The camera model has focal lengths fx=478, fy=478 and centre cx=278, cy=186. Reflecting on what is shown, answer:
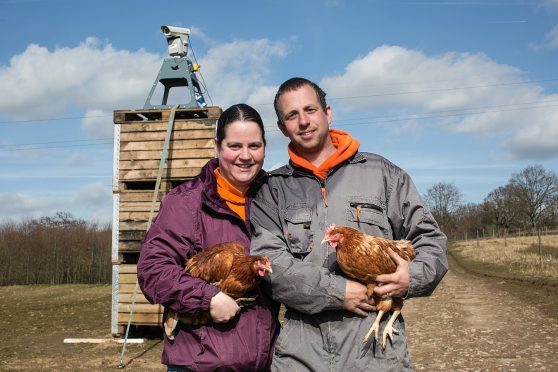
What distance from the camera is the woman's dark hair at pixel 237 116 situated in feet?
8.85

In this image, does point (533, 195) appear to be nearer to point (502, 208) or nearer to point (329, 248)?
point (502, 208)

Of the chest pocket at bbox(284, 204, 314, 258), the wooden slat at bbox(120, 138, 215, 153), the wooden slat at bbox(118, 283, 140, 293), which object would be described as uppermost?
the wooden slat at bbox(120, 138, 215, 153)

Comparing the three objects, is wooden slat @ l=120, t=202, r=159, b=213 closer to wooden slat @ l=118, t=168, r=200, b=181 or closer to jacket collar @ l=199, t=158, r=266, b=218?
wooden slat @ l=118, t=168, r=200, b=181

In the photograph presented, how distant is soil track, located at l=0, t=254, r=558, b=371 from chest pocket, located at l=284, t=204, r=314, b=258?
17.0 feet

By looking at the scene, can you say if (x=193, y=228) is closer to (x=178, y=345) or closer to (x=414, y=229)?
(x=178, y=345)

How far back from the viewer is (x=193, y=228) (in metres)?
2.63

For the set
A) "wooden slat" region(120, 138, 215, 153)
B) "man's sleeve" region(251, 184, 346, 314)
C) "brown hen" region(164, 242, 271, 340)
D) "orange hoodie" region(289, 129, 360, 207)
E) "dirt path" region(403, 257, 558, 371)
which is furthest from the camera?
"wooden slat" region(120, 138, 215, 153)

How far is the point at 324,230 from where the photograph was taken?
2.55 m

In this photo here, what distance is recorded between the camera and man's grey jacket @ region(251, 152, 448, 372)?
2.38 metres

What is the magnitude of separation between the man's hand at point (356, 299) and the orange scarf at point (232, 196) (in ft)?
2.41

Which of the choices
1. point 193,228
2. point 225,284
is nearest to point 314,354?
point 225,284

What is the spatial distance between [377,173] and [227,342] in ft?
3.94

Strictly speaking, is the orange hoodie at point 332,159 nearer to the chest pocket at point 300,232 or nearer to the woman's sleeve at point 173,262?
the chest pocket at point 300,232

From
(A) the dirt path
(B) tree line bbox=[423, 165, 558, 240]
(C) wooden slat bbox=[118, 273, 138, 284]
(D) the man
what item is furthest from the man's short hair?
(B) tree line bbox=[423, 165, 558, 240]
